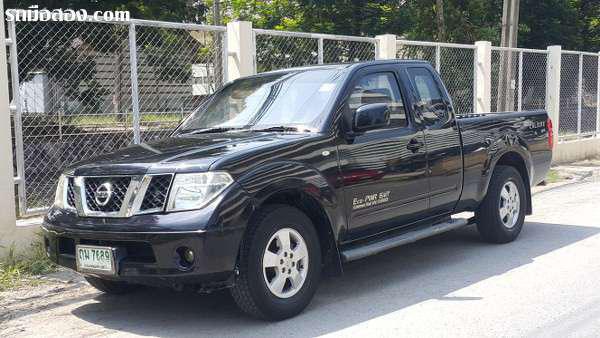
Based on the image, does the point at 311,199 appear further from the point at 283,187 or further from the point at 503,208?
the point at 503,208

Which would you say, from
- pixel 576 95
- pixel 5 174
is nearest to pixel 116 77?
pixel 5 174

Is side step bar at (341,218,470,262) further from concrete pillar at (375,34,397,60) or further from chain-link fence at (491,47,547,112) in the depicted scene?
chain-link fence at (491,47,547,112)

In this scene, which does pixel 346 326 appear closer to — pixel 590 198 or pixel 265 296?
pixel 265 296

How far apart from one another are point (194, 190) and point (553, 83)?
1277cm

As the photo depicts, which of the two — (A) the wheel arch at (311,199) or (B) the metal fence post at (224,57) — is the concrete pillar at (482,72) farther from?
(A) the wheel arch at (311,199)

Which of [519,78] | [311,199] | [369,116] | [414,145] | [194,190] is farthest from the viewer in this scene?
[519,78]

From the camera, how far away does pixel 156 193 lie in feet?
15.0

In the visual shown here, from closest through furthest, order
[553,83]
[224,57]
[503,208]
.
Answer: [503,208] → [224,57] → [553,83]

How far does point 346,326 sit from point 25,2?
33.4ft

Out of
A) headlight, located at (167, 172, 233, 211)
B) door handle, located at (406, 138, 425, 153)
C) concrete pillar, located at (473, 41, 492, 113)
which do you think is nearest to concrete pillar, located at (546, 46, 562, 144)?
concrete pillar, located at (473, 41, 492, 113)

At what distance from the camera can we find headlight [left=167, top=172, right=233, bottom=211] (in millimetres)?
4477

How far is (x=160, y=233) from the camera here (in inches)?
173

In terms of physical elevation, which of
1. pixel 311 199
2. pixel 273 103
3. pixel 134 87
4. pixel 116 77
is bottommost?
pixel 311 199

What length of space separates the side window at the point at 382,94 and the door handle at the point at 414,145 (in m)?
0.17
